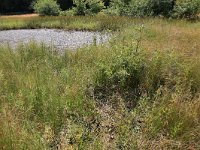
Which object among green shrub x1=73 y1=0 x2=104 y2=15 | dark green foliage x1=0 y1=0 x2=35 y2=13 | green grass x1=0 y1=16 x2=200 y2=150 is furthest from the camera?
dark green foliage x1=0 y1=0 x2=35 y2=13

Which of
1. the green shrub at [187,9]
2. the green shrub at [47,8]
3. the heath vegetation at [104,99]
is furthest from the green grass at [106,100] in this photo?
the green shrub at [47,8]

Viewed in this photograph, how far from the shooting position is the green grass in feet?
12.3

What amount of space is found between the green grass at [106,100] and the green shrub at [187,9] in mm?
10622

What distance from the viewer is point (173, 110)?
4.09 metres

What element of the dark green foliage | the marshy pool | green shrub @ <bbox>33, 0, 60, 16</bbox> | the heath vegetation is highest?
the heath vegetation

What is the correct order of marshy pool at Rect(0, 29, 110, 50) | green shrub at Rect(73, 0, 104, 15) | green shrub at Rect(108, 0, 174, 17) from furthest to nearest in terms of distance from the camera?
1. green shrub at Rect(73, 0, 104, 15)
2. green shrub at Rect(108, 0, 174, 17)
3. marshy pool at Rect(0, 29, 110, 50)

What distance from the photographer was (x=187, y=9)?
667 inches

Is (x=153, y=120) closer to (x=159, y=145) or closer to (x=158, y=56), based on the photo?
(x=159, y=145)

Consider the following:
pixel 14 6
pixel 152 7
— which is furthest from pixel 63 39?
pixel 14 6

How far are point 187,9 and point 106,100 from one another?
13.2m

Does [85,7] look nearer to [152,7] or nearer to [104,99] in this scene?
[152,7]

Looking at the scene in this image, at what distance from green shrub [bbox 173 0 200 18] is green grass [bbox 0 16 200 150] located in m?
10.6

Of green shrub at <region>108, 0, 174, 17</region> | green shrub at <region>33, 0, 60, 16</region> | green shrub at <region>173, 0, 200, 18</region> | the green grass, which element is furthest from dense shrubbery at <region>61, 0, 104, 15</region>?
the green grass

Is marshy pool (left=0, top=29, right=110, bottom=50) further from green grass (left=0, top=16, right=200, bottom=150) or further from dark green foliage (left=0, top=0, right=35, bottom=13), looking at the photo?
dark green foliage (left=0, top=0, right=35, bottom=13)
